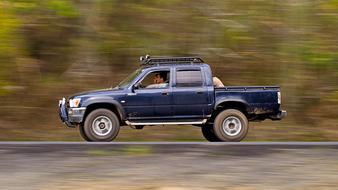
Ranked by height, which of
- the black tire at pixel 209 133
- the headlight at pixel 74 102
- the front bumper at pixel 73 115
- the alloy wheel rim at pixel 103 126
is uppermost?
the headlight at pixel 74 102

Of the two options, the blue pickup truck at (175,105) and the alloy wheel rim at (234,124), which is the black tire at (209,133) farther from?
the alloy wheel rim at (234,124)

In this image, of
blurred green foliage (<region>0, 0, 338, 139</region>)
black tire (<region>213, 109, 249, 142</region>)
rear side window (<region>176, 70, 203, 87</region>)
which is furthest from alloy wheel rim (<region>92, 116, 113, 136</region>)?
blurred green foliage (<region>0, 0, 338, 139</region>)

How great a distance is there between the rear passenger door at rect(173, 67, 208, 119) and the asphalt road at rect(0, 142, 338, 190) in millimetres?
3425

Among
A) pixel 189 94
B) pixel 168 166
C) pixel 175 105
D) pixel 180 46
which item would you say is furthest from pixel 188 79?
pixel 180 46

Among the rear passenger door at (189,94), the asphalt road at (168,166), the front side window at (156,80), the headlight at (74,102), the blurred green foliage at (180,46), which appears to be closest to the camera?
the asphalt road at (168,166)

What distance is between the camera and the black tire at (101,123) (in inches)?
539

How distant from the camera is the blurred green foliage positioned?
1906 cm

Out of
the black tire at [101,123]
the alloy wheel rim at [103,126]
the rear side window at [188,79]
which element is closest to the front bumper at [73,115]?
the black tire at [101,123]

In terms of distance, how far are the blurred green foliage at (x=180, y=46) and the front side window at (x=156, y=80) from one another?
5.36 metres

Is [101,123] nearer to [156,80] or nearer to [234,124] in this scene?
[156,80]

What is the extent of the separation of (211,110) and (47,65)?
8.44 meters

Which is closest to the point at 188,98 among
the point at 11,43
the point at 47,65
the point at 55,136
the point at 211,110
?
the point at 211,110

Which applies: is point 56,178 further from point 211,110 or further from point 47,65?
point 47,65

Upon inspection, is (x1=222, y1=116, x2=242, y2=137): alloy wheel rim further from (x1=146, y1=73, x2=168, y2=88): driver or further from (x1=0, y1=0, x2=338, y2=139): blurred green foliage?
(x1=0, y1=0, x2=338, y2=139): blurred green foliage
